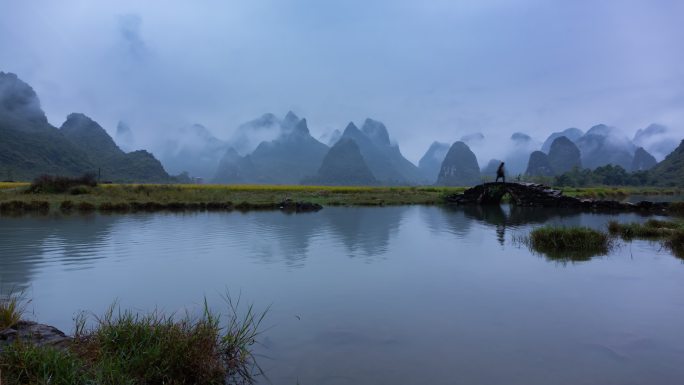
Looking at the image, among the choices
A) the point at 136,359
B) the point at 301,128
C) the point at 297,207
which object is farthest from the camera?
the point at 301,128

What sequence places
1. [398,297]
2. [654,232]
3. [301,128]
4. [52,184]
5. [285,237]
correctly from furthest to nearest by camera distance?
[301,128] → [52,184] → [285,237] → [654,232] → [398,297]

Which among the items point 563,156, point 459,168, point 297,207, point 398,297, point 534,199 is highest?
point 563,156

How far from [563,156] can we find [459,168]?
114 feet

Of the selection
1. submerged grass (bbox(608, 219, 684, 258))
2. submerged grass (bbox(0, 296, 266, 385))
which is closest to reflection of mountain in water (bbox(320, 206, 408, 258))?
submerged grass (bbox(0, 296, 266, 385))

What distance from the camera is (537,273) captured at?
9.45 metres

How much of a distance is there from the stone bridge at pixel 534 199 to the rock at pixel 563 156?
111108 mm

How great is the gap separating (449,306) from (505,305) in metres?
0.97

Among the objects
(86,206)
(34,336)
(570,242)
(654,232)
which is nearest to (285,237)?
(570,242)

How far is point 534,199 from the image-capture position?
34.2m

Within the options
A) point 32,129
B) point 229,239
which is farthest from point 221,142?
point 229,239

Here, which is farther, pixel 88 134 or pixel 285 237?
pixel 88 134

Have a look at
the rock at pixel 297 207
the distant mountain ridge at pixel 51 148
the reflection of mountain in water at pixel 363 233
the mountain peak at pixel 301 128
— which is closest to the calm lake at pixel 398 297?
the reflection of mountain in water at pixel 363 233

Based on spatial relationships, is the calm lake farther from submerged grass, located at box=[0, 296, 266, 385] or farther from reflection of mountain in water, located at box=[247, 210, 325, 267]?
submerged grass, located at box=[0, 296, 266, 385]

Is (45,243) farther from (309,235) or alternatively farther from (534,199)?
(534,199)
